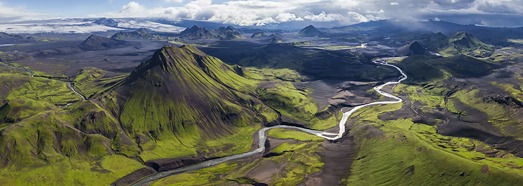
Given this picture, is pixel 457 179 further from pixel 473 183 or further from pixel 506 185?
pixel 506 185

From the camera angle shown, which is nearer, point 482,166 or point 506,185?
point 506,185

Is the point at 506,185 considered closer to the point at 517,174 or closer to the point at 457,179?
the point at 517,174

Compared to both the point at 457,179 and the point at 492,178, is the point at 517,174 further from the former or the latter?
the point at 457,179

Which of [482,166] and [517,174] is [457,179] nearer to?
[482,166]

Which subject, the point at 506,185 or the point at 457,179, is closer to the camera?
the point at 506,185

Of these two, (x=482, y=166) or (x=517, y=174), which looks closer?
(x=517, y=174)

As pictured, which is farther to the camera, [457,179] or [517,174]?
[457,179]

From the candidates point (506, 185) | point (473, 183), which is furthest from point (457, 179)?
point (506, 185)
